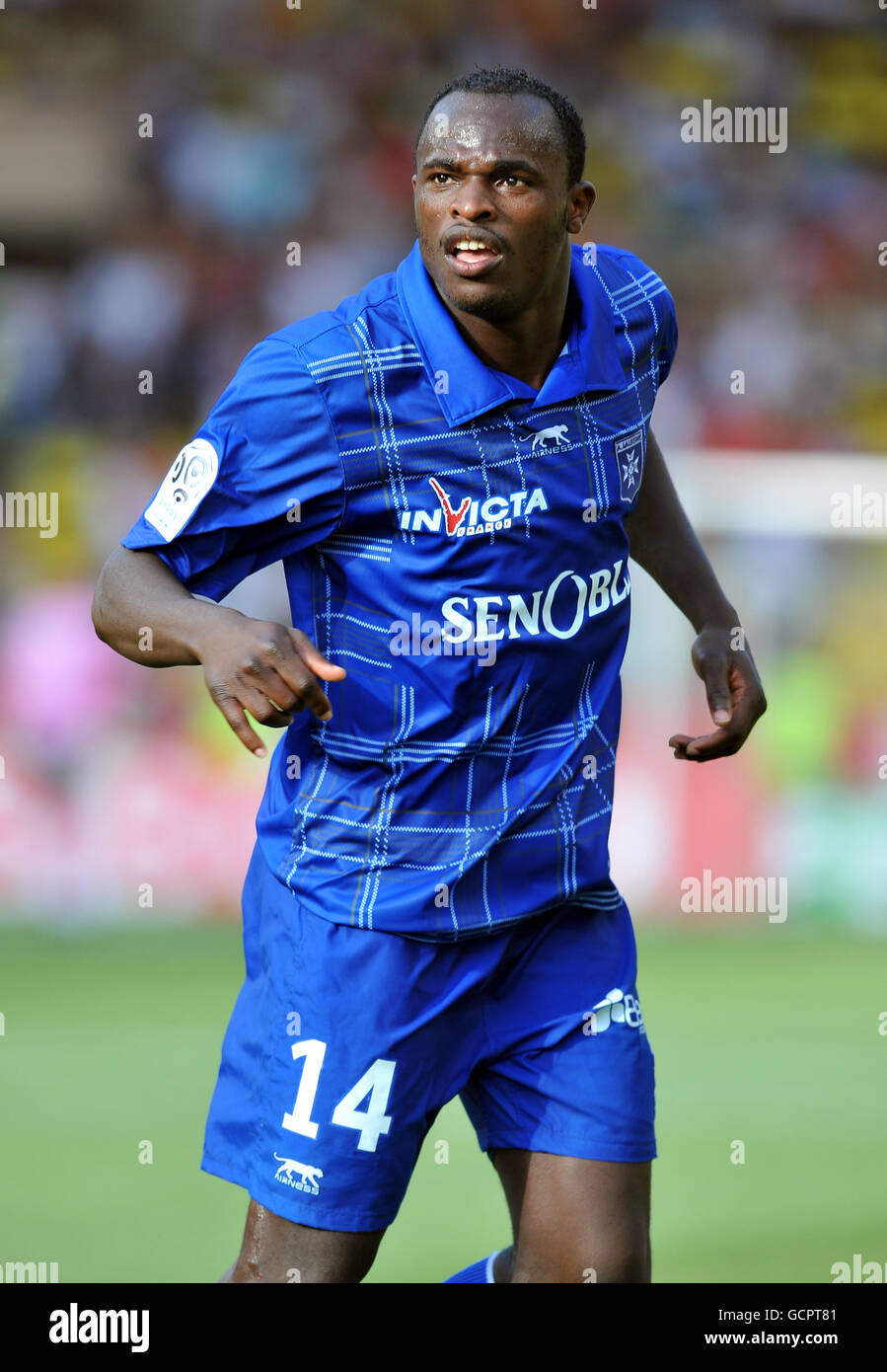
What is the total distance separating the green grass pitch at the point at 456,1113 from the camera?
13.8 ft

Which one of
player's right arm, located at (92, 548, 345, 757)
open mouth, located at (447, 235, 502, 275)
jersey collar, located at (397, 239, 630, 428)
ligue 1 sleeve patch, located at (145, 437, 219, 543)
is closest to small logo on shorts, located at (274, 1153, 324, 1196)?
player's right arm, located at (92, 548, 345, 757)

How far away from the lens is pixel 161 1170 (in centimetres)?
472

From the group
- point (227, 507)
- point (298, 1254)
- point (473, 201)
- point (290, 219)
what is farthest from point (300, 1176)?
point (290, 219)

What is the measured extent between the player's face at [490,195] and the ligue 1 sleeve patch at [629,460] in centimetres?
32

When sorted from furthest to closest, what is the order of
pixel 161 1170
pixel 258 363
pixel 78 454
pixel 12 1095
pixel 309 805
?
pixel 78 454, pixel 12 1095, pixel 161 1170, pixel 309 805, pixel 258 363

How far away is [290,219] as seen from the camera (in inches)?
375

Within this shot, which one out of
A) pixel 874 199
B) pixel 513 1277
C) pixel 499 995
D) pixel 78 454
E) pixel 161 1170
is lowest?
pixel 161 1170

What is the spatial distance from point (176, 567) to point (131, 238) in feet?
23.6

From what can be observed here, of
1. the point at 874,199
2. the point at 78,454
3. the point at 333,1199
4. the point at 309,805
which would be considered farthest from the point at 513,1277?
the point at 874,199

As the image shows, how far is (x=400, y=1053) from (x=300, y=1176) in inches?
9.5

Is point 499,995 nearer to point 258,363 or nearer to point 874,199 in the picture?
point 258,363

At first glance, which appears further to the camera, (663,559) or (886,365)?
(886,365)

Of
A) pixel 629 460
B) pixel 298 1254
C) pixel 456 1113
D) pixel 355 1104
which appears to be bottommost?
pixel 456 1113

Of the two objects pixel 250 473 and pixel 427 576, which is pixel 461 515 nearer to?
pixel 427 576
